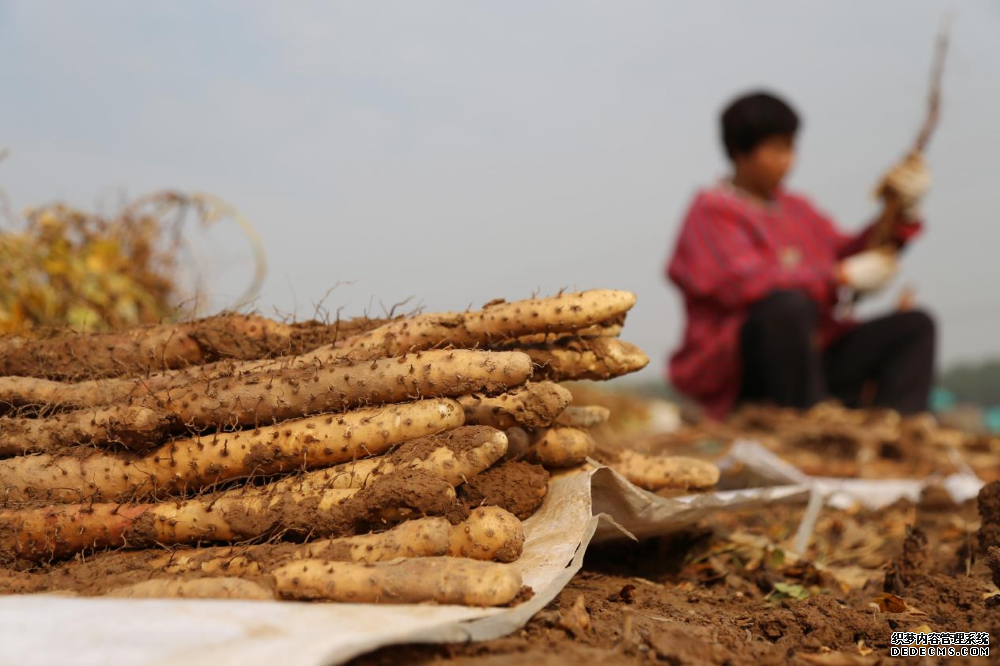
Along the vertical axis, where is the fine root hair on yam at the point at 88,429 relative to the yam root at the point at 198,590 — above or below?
above

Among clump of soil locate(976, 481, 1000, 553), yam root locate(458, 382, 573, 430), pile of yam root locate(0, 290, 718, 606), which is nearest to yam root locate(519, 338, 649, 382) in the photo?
pile of yam root locate(0, 290, 718, 606)

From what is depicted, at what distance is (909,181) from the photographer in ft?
20.5

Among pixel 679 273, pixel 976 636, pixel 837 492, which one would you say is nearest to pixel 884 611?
pixel 976 636

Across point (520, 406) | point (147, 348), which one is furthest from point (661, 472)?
point (147, 348)

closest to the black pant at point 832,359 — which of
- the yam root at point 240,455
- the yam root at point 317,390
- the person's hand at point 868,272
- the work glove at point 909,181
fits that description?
the person's hand at point 868,272

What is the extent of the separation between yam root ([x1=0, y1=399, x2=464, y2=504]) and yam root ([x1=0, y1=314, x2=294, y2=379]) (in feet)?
1.25

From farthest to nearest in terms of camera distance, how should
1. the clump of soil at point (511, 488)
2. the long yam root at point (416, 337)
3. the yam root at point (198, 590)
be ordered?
the long yam root at point (416, 337)
the clump of soil at point (511, 488)
the yam root at point (198, 590)

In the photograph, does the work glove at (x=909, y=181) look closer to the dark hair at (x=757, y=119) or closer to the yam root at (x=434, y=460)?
the dark hair at (x=757, y=119)

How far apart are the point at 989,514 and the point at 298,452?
2.11 metres

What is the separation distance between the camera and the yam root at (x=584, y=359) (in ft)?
7.82

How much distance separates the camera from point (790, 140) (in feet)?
21.7

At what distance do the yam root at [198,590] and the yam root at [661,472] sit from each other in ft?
4.13

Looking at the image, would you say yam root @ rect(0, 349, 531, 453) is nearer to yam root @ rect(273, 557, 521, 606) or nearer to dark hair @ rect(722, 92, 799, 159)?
yam root @ rect(273, 557, 521, 606)

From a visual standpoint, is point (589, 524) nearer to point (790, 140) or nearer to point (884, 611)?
point (884, 611)
